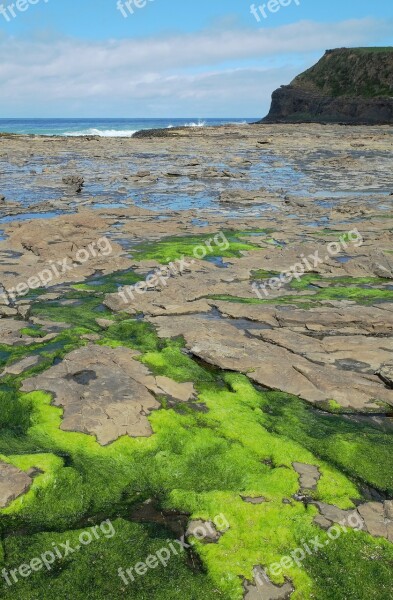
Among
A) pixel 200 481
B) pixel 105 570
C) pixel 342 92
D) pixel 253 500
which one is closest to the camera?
pixel 105 570

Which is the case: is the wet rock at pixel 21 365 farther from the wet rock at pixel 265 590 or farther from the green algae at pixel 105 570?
the wet rock at pixel 265 590

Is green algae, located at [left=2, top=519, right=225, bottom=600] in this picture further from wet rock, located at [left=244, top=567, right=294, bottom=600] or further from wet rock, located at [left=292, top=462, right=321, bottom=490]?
wet rock, located at [left=292, top=462, right=321, bottom=490]

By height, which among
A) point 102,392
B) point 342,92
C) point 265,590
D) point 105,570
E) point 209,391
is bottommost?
point 265,590

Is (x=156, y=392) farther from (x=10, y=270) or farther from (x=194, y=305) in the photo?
(x=10, y=270)

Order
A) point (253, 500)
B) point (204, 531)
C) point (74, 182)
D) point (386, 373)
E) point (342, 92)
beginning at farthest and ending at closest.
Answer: point (342, 92) → point (74, 182) → point (386, 373) → point (253, 500) → point (204, 531)

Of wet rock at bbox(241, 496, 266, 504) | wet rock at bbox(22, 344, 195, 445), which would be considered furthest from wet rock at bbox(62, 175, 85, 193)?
wet rock at bbox(241, 496, 266, 504)

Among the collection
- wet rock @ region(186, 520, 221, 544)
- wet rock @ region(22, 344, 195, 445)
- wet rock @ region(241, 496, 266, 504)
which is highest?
wet rock @ region(22, 344, 195, 445)

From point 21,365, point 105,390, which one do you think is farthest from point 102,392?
point 21,365

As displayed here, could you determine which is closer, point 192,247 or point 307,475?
point 307,475

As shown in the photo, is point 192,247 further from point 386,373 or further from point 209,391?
point 386,373

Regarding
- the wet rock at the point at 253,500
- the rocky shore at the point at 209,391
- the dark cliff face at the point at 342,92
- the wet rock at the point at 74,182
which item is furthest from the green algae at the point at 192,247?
the dark cliff face at the point at 342,92
